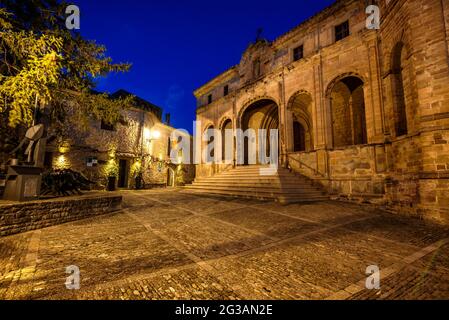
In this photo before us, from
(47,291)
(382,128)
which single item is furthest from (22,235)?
(382,128)

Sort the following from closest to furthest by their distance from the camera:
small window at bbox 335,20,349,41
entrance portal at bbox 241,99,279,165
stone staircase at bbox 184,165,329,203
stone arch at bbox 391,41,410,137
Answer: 1. stone arch at bbox 391,41,410,137
2. stone staircase at bbox 184,165,329,203
3. small window at bbox 335,20,349,41
4. entrance portal at bbox 241,99,279,165

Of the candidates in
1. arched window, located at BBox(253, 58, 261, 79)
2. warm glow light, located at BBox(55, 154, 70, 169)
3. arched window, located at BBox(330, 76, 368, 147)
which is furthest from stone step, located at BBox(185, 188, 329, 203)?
warm glow light, located at BBox(55, 154, 70, 169)

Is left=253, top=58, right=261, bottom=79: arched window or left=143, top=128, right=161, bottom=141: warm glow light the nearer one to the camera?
left=253, top=58, right=261, bottom=79: arched window

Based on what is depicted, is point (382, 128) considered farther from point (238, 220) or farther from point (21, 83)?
point (21, 83)

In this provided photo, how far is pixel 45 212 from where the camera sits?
16.9 feet

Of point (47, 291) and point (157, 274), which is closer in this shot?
point (47, 291)

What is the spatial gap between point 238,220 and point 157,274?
353 cm

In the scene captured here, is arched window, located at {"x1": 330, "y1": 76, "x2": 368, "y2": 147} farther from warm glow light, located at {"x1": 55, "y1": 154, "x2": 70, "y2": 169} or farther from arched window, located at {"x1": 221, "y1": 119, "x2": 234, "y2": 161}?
warm glow light, located at {"x1": 55, "y1": 154, "x2": 70, "y2": 169}

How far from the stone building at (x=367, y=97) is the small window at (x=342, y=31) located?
52mm

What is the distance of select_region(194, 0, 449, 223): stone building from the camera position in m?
6.36

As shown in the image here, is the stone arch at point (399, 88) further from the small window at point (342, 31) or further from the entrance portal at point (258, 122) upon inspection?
the entrance portal at point (258, 122)

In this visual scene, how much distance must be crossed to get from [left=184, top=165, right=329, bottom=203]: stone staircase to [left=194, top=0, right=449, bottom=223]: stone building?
913mm

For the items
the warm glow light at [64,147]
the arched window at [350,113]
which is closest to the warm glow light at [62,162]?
the warm glow light at [64,147]
